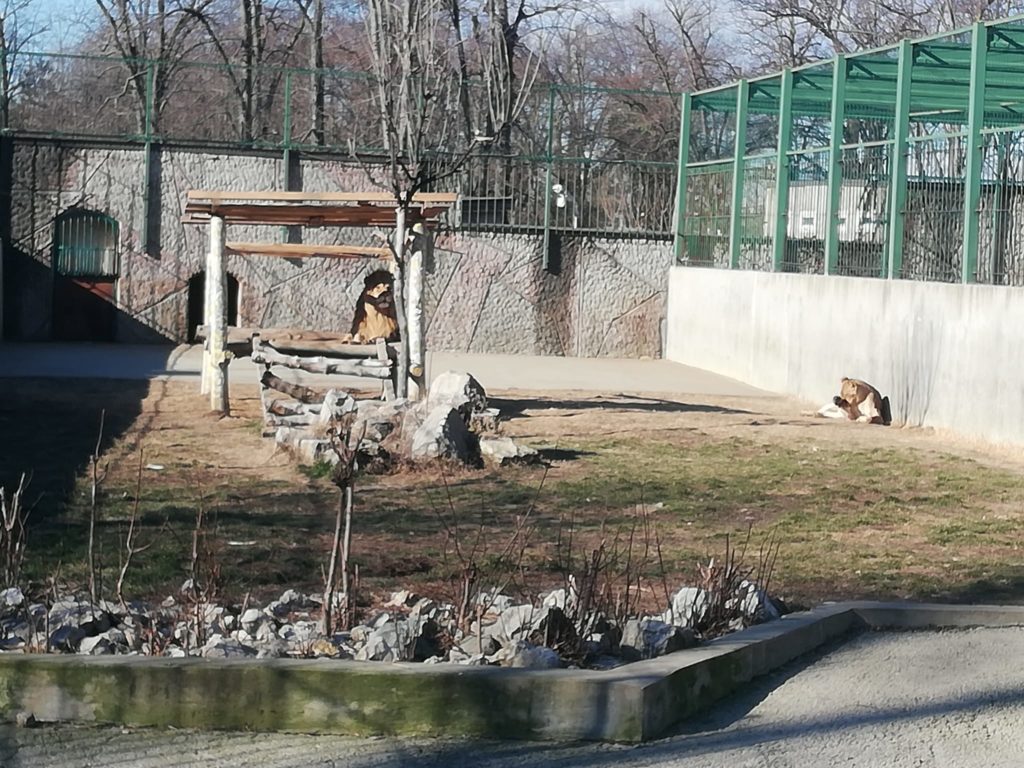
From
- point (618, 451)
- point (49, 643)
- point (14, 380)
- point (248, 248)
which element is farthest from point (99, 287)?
point (49, 643)

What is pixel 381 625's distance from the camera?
5938 millimetres

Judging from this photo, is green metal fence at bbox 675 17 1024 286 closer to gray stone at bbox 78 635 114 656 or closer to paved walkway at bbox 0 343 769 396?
paved walkway at bbox 0 343 769 396

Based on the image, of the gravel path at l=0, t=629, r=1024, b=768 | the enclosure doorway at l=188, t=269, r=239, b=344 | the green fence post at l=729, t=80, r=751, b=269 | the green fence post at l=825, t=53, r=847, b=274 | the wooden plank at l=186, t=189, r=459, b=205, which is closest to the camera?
the gravel path at l=0, t=629, r=1024, b=768

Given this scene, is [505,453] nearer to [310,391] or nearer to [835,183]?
[310,391]

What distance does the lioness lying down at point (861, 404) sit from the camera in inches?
680

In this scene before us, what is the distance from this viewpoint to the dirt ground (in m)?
8.40

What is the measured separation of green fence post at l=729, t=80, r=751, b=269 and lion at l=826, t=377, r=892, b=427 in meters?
6.34

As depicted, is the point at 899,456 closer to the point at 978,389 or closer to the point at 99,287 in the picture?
the point at 978,389

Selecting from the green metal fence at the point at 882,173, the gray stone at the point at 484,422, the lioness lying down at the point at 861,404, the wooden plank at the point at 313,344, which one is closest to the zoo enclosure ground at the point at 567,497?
the gray stone at the point at 484,422

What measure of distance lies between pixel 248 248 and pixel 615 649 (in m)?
11.9

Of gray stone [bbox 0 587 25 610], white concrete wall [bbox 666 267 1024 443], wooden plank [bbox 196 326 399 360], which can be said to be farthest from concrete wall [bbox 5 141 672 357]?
gray stone [bbox 0 587 25 610]

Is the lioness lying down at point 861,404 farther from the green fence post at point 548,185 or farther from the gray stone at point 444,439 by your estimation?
the green fence post at point 548,185

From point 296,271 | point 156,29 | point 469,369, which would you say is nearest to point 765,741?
point 469,369

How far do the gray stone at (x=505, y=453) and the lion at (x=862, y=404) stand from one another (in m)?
5.91
